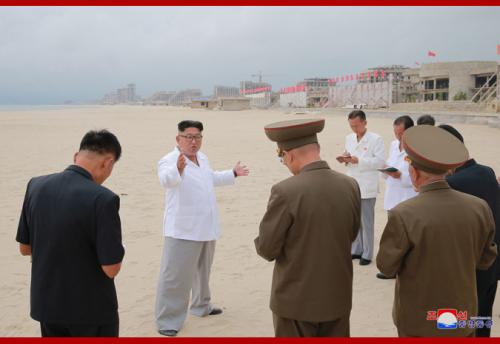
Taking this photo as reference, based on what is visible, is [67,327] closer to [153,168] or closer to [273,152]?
[153,168]

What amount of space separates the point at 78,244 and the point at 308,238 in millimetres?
1244

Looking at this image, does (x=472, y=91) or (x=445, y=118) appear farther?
(x=472, y=91)

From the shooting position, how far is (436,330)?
247 centimetres

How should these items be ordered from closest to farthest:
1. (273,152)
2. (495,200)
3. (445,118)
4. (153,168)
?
(495,200)
(153,168)
(273,152)
(445,118)

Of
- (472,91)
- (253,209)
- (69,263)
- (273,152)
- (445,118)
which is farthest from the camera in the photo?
(472,91)

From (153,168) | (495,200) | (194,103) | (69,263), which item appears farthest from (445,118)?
(194,103)

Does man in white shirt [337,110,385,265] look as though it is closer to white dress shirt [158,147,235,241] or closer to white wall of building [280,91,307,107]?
white dress shirt [158,147,235,241]

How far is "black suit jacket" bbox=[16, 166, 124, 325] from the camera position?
230 cm

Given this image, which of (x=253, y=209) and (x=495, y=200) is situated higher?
(x=495, y=200)

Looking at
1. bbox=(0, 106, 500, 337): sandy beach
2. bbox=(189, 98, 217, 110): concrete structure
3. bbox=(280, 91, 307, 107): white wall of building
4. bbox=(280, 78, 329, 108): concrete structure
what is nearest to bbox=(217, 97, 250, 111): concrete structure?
bbox=(189, 98, 217, 110): concrete structure

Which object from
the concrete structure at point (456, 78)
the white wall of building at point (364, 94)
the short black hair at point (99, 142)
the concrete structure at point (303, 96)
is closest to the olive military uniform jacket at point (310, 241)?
the short black hair at point (99, 142)

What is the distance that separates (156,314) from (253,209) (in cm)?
455

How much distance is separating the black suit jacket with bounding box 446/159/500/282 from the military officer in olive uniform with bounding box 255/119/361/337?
100cm

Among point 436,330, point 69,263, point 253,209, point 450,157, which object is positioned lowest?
point 253,209
